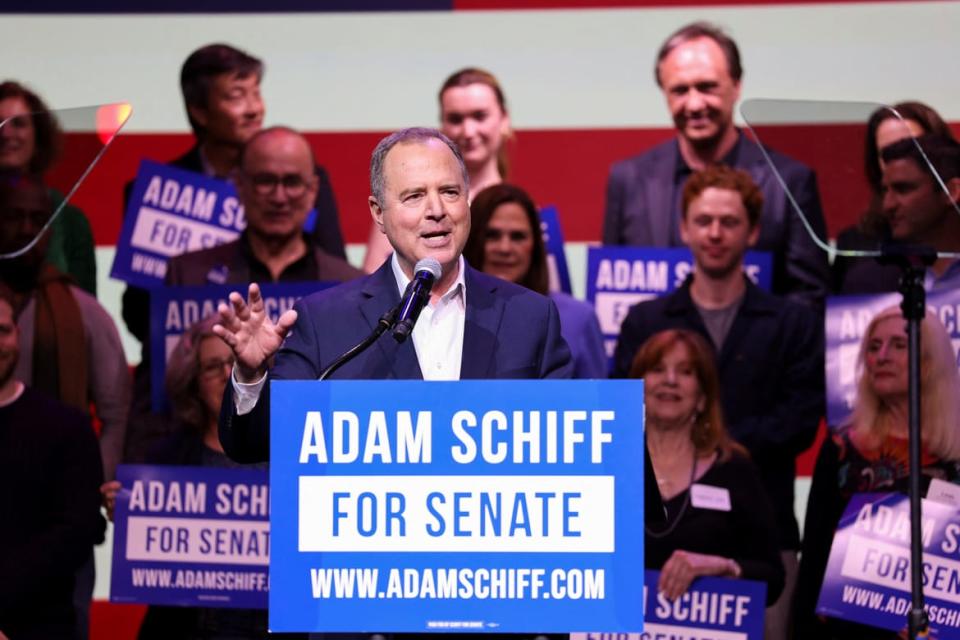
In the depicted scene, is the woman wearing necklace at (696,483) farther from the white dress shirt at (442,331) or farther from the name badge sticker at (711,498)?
the white dress shirt at (442,331)

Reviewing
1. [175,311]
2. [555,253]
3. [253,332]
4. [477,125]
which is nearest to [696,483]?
[555,253]

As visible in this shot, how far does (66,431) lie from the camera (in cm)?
434

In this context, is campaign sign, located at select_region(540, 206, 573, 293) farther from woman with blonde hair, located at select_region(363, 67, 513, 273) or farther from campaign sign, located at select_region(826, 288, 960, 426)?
campaign sign, located at select_region(826, 288, 960, 426)

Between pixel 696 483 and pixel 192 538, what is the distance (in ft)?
4.65

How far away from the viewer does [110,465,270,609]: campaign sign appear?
4.34m

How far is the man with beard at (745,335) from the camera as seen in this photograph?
4.54 meters

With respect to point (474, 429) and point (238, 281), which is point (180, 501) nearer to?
point (238, 281)

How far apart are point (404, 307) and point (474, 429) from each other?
9.2 inches

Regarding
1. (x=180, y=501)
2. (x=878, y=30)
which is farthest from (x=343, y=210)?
(x=878, y=30)

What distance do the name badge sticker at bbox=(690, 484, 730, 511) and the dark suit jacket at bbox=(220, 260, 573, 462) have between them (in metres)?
1.71

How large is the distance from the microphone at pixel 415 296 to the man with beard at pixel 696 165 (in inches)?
101

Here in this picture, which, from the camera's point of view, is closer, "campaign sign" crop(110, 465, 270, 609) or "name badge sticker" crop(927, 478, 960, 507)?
"name badge sticker" crop(927, 478, 960, 507)

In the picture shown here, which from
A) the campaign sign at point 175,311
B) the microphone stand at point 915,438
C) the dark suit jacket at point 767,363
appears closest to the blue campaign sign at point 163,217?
the campaign sign at point 175,311

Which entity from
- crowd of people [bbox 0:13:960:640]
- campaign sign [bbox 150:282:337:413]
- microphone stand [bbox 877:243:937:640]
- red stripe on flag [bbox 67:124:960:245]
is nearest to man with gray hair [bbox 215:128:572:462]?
microphone stand [bbox 877:243:937:640]
